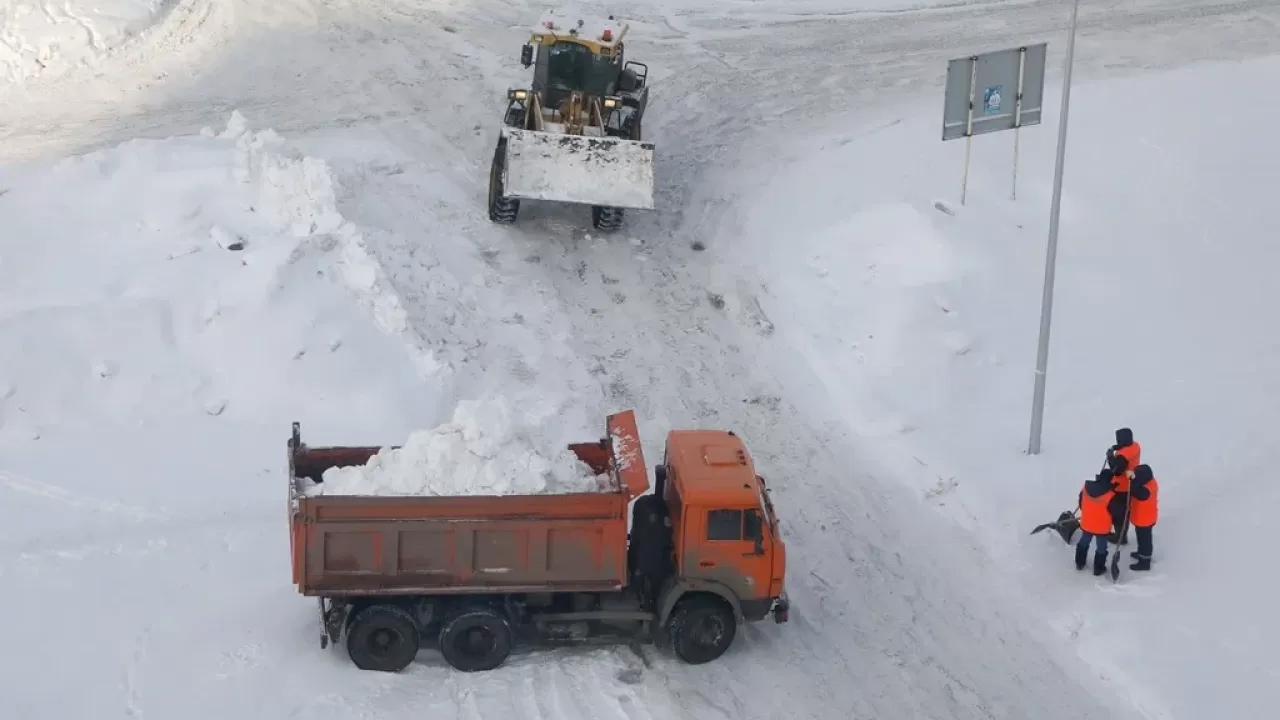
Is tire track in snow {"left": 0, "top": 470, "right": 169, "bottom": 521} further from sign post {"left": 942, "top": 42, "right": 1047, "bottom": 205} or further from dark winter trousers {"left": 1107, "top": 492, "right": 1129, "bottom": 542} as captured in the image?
sign post {"left": 942, "top": 42, "right": 1047, "bottom": 205}

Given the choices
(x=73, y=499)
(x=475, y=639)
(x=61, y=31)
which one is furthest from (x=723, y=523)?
(x=61, y=31)

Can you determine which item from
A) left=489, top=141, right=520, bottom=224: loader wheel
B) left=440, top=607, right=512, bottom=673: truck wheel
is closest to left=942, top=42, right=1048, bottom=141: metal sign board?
left=489, top=141, right=520, bottom=224: loader wheel

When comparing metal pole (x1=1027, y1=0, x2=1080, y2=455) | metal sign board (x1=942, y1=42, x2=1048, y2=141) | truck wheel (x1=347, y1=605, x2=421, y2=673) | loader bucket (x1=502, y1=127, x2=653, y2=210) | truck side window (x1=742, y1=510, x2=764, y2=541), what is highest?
metal sign board (x1=942, y1=42, x2=1048, y2=141)

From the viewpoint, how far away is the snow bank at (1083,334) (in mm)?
12039

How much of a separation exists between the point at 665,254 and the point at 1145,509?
8609 millimetres

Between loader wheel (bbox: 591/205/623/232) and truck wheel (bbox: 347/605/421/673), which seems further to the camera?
loader wheel (bbox: 591/205/623/232)

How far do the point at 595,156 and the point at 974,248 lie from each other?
17.9 feet

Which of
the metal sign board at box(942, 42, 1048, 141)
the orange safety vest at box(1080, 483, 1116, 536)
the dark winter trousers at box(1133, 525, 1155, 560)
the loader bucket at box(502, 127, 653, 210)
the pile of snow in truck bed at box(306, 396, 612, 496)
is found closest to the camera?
the pile of snow in truck bed at box(306, 396, 612, 496)

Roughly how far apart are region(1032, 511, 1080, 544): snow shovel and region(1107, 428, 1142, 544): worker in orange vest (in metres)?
0.57

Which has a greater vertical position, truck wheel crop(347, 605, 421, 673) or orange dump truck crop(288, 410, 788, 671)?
orange dump truck crop(288, 410, 788, 671)

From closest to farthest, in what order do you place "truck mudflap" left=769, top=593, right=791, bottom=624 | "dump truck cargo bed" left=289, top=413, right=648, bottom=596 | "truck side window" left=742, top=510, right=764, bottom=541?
"dump truck cargo bed" left=289, top=413, right=648, bottom=596
"truck side window" left=742, top=510, right=764, bottom=541
"truck mudflap" left=769, top=593, right=791, bottom=624

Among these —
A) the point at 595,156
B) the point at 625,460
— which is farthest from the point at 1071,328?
the point at 625,460

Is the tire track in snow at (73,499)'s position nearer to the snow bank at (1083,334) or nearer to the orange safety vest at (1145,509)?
the snow bank at (1083,334)

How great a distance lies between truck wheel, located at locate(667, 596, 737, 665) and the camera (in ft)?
36.6
